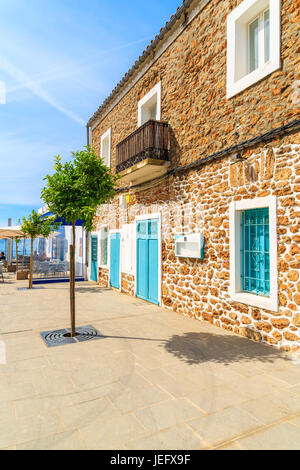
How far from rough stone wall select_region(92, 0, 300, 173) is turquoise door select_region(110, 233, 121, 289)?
4.78 m

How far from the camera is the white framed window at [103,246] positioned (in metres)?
13.1

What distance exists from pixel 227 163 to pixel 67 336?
458 centimetres

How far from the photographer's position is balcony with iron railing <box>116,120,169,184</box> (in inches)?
310

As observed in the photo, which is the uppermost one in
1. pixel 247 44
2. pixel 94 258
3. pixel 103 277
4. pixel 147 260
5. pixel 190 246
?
pixel 247 44

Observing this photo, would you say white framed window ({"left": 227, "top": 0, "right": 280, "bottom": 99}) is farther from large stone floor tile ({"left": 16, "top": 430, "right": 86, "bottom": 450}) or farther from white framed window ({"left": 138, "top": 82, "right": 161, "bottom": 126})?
large stone floor tile ({"left": 16, "top": 430, "right": 86, "bottom": 450})

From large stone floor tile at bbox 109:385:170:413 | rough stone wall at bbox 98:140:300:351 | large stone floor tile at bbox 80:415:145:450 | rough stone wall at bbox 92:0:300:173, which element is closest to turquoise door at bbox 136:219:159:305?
rough stone wall at bbox 98:140:300:351

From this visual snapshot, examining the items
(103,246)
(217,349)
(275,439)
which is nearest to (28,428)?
(275,439)

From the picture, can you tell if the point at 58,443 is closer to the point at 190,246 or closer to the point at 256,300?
the point at 256,300

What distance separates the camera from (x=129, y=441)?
2.48m

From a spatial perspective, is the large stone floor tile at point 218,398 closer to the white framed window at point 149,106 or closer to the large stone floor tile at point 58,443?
the large stone floor tile at point 58,443

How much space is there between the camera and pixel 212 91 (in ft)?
20.8

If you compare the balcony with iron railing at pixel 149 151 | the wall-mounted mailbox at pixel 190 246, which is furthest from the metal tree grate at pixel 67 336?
the balcony with iron railing at pixel 149 151

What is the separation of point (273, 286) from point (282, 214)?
3.87ft
